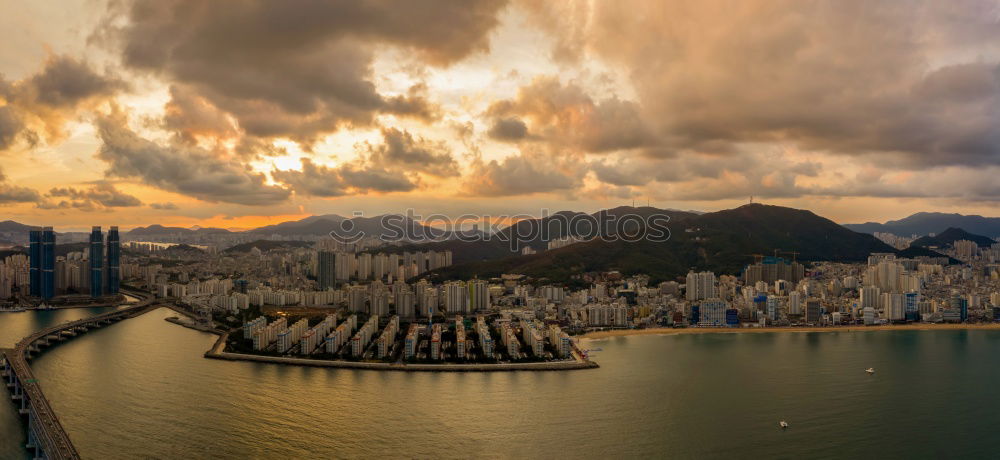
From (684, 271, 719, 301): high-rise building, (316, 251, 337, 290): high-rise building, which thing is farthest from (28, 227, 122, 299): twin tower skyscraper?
(684, 271, 719, 301): high-rise building

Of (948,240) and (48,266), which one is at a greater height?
(948,240)

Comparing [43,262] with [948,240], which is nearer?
[43,262]

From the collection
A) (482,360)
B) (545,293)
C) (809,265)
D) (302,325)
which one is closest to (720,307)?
(545,293)

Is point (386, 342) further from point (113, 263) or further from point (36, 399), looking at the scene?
point (113, 263)

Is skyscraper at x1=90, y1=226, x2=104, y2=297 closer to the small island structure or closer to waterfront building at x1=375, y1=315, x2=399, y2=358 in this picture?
the small island structure

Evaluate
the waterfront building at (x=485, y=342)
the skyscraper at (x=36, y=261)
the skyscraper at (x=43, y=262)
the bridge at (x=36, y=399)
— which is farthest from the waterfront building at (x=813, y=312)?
the skyscraper at (x=36, y=261)

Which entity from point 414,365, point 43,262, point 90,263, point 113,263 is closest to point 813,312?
point 414,365

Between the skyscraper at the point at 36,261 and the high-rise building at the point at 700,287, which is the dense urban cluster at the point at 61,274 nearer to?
the skyscraper at the point at 36,261
